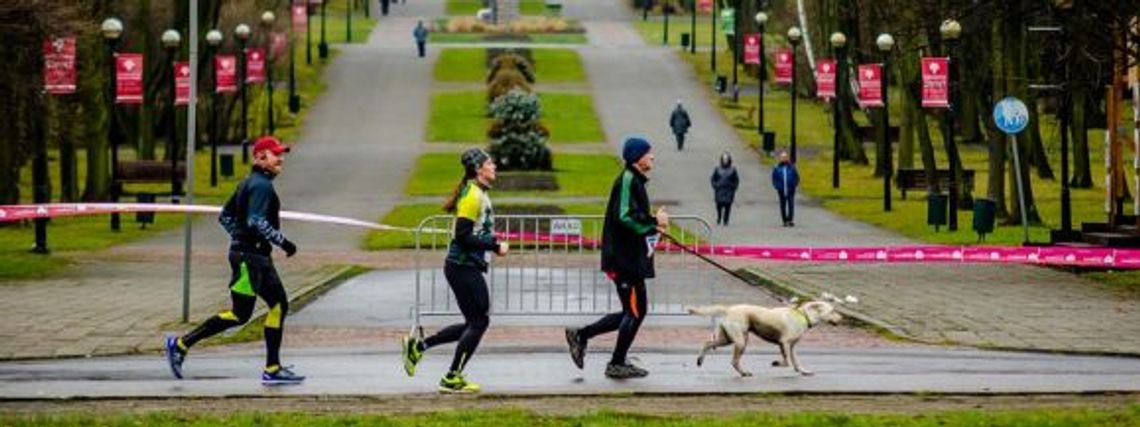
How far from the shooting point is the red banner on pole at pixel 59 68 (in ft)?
128

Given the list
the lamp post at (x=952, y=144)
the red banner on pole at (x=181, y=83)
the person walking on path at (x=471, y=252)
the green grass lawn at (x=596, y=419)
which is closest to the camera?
Result: the green grass lawn at (x=596, y=419)

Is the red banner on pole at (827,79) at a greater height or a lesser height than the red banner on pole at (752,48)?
lesser

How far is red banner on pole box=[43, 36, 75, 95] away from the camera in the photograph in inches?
1542

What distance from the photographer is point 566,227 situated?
983 inches

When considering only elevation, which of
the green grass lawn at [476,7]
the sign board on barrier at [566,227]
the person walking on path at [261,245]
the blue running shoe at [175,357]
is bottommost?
the blue running shoe at [175,357]

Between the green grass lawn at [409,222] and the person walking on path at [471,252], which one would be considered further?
the green grass lawn at [409,222]

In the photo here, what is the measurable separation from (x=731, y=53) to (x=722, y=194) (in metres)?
61.2

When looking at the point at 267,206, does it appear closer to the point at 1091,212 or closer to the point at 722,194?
the point at 722,194

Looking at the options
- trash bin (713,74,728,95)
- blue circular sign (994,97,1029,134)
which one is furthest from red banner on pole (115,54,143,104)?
trash bin (713,74,728,95)

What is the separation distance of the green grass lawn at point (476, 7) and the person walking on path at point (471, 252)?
126 metres

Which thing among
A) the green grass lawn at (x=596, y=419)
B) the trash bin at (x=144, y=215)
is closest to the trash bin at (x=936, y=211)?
the trash bin at (x=144, y=215)

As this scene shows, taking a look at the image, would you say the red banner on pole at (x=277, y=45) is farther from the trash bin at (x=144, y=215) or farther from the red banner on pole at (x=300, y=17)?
the trash bin at (x=144, y=215)

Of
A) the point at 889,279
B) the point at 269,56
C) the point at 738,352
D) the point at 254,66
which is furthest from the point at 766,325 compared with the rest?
the point at 269,56

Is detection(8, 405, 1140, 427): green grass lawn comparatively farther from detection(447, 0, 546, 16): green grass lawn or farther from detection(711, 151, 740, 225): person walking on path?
detection(447, 0, 546, 16): green grass lawn
